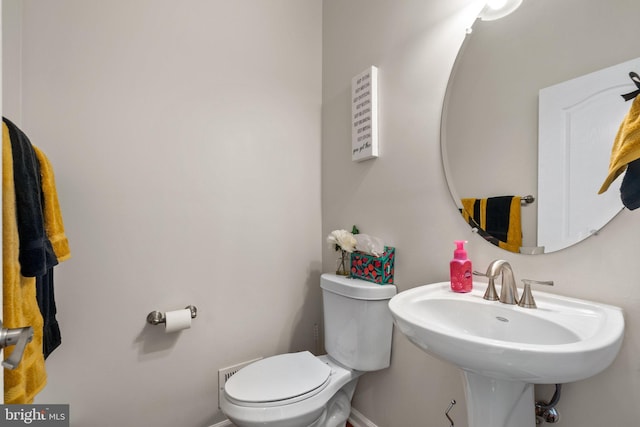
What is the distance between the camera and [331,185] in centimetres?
166

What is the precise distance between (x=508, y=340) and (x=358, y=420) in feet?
3.25

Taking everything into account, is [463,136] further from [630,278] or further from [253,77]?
[253,77]

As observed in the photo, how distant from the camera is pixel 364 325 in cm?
124

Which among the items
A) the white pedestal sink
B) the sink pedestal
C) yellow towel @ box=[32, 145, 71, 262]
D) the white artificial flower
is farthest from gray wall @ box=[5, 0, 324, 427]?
the sink pedestal

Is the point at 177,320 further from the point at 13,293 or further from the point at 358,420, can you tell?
the point at 358,420

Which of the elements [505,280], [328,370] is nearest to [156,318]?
[328,370]

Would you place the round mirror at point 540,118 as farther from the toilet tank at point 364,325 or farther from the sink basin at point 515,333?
the toilet tank at point 364,325

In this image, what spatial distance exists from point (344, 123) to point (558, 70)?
3.05ft

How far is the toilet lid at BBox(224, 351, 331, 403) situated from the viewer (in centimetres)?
105

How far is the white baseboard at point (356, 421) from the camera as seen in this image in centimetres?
139

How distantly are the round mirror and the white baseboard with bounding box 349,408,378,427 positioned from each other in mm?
1071

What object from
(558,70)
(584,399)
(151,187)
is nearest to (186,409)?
(151,187)

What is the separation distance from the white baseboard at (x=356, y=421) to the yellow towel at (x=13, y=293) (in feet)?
2.93

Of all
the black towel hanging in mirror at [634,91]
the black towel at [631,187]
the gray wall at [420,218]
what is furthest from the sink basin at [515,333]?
the black towel hanging in mirror at [634,91]
